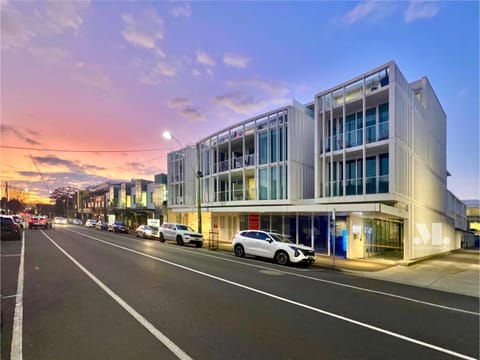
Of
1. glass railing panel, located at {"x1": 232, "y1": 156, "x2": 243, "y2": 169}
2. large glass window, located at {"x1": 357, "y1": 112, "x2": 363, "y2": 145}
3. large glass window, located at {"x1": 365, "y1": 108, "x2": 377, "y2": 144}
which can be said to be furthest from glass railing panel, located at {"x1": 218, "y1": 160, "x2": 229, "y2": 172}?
large glass window, located at {"x1": 365, "y1": 108, "x2": 377, "y2": 144}

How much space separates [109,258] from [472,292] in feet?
47.8

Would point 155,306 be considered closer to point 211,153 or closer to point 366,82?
point 366,82

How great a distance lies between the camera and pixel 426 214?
71.7 ft

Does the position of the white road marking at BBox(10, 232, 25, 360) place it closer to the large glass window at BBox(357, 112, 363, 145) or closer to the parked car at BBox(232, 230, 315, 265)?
the parked car at BBox(232, 230, 315, 265)

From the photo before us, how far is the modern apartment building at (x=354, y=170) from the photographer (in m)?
17.7

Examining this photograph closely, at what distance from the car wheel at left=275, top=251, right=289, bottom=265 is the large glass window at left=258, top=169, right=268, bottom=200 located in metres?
9.34

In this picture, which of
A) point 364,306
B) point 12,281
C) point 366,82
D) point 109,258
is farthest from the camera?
point 366,82

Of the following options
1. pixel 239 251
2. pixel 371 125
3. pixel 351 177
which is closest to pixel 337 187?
pixel 351 177

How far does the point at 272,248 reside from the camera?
50.7ft

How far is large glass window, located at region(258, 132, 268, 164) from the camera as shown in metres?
24.8

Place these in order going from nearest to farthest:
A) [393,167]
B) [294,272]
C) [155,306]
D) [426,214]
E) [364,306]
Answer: [155,306]
[364,306]
[294,272]
[393,167]
[426,214]

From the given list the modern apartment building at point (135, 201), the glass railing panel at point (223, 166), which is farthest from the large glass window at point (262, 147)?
the modern apartment building at point (135, 201)

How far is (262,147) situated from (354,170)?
25.4 feet

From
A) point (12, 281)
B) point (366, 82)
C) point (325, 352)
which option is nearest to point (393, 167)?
point (366, 82)
